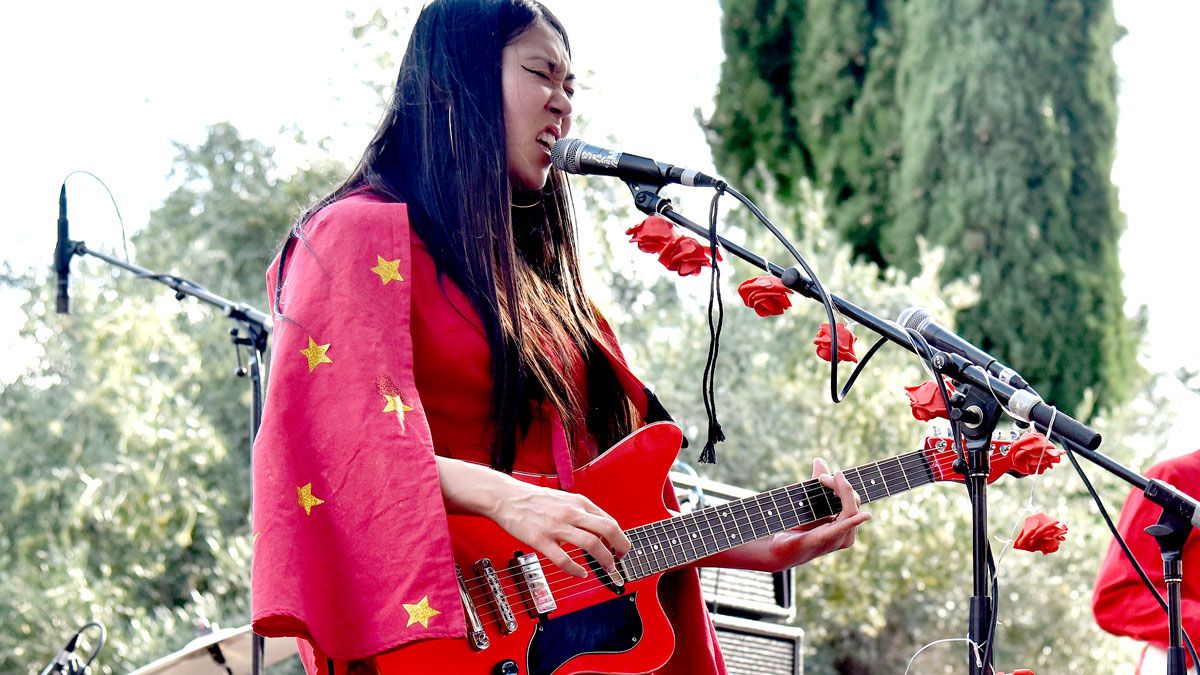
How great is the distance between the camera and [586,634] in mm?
2229

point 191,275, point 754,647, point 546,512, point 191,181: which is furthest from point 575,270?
point 191,181

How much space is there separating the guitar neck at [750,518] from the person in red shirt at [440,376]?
46 millimetres

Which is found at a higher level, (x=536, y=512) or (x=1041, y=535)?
(x=1041, y=535)

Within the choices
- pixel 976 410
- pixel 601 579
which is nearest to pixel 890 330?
pixel 976 410

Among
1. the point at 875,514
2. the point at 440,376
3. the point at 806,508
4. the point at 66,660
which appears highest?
the point at 875,514

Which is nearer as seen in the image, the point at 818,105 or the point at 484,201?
the point at 484,201

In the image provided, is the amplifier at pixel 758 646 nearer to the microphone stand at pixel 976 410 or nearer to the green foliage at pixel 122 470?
the microphone stand at pixel 976 410

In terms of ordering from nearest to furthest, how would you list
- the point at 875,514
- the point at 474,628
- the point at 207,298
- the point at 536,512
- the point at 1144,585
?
the point at 536,512, the point at 474,628, the point at 1144,585, the point at 207,298, the point at 875,514

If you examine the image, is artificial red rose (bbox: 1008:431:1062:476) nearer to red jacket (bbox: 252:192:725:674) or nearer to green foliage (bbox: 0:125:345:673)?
red jacket (bbox: 252:192:725:674)

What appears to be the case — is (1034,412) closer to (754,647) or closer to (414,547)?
(414,547)

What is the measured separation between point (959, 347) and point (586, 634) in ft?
2.54

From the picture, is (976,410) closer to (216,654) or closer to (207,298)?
(207,298)

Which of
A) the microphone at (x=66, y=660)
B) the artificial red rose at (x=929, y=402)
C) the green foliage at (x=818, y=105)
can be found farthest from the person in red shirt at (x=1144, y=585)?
the green foliage at (x=818, y=105)

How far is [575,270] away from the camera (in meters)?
2.70
